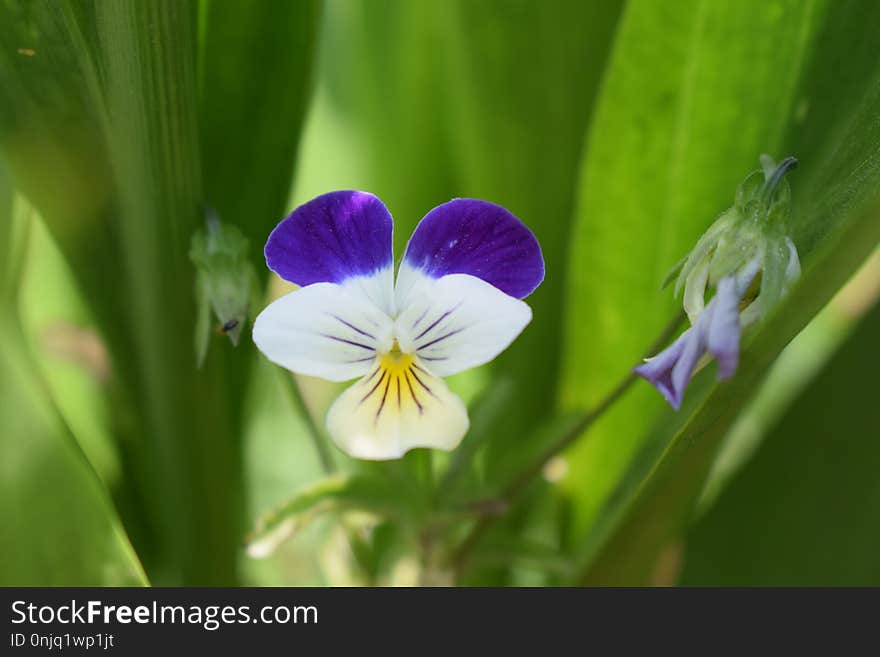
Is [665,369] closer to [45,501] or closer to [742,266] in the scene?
[742,266]

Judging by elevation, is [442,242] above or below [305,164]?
below

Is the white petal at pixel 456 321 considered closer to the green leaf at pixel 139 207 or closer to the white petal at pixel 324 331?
the white petal at pixel 324 331

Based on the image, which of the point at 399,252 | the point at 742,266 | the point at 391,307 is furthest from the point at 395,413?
the point at 399,252

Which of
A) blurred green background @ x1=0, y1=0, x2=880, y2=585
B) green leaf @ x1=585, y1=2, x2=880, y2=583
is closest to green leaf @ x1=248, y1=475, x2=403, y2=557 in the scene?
blurred green background @ x1=0, y1=0, x2=880, y2=585

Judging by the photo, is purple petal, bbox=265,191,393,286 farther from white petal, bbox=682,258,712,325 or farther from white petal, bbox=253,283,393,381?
white petal, bbox=682,258,712,325

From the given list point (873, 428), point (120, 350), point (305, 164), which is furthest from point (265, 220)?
point (873, 428)

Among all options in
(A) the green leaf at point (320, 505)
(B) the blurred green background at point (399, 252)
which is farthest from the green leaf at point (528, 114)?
(A) the green leaf at point (320, 505)

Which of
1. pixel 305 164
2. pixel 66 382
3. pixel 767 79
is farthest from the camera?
pixel 305 164

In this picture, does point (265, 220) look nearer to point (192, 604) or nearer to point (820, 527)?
point (192, 604)
